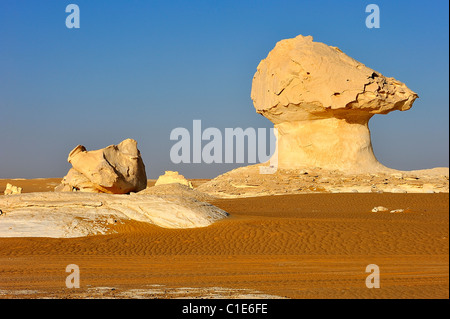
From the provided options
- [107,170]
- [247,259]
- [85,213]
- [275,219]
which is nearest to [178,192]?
[107,170]

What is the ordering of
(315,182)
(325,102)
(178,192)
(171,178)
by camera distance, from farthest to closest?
(171,178) < (325,102) < (315,182) < (178,192)

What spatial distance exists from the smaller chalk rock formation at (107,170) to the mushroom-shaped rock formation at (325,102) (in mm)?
8841

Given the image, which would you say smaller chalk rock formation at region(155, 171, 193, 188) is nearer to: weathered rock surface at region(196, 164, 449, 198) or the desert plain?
the desert plain

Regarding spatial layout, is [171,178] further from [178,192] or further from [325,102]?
[325,102]

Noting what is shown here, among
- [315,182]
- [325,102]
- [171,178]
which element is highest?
[325,102]

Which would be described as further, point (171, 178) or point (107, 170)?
point (171, 178)

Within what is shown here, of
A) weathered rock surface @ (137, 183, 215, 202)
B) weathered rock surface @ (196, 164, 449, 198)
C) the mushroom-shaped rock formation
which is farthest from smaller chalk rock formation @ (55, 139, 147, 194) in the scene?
the mushroom-shaped rock formation

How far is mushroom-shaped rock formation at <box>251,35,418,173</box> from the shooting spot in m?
26.7

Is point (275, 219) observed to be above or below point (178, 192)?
below

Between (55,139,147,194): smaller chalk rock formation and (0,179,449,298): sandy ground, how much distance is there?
26.1 ft

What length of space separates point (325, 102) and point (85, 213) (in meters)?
15.6

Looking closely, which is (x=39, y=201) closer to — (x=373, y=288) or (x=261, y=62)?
(x=373, y=288)

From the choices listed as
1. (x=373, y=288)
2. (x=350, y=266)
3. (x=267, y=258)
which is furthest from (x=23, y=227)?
(x=373, y=288)

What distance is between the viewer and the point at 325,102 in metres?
27.0
